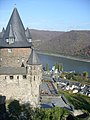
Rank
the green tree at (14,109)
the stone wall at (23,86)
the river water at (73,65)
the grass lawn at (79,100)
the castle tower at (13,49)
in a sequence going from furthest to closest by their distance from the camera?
the river water at (73,65) → the grass lawn at (79,100) → the castle tower at (13,49) → the stone wall at (23,86) → the green tree at (14,109)

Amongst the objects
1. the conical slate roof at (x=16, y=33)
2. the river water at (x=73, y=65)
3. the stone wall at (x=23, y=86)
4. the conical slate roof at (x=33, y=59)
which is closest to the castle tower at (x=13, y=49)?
the conical slate roof at (x=16, y=33)

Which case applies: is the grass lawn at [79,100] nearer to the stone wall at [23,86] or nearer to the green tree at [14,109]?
Answer: the stone wall at [23,86]

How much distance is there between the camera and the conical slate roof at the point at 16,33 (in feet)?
54.4

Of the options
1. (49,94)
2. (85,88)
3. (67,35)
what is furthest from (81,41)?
(49,94)

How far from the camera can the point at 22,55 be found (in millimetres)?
Answer: 16688

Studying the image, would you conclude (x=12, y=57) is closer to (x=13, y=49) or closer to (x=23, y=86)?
(x=13, y=49)

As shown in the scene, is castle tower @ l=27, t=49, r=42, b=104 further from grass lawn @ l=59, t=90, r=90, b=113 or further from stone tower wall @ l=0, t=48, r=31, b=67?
grass lawn @ l=59, t=90, r=90, b=113

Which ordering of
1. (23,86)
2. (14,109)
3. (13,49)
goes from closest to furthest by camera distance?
(14,109) → (23,86) → (13,49)

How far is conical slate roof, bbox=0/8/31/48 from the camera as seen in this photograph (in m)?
16.6

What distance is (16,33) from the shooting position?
1688 centimetres

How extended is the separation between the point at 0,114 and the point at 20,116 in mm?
1753

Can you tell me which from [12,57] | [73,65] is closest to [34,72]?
[12,57]

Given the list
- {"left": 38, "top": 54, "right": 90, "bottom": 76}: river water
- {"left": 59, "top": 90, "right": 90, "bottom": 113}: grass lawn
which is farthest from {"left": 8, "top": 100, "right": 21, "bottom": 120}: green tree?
{"left": 38, "top": 54, "right": 90, "bottom": 76}: river water

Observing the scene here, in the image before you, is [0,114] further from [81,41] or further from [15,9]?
[81,41]
